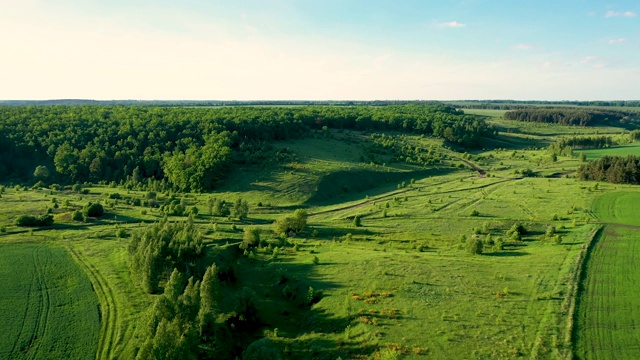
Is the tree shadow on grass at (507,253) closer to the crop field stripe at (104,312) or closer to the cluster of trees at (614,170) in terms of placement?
the crop field stripe at (104,312)

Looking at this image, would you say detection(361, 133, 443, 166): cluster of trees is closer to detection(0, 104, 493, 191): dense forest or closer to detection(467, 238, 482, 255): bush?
detection(0, 104, 493, 191): dense forest

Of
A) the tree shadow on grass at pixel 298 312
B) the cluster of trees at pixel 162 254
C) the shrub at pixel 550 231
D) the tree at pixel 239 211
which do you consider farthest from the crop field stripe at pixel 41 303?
the shrub at pixel 550 231

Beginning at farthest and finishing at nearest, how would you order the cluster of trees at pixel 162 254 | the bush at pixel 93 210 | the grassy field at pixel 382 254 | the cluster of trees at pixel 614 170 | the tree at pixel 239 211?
the cluster of trees at pixel 614 170 → the tree at pixel 239 211 → the bush at pixel 93 210 → the cluster of trees at pixel 162 254 → the grassy field at pixel 382 254

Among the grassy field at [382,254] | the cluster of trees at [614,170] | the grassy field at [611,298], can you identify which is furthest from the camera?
the cluster of trees at [614,170]

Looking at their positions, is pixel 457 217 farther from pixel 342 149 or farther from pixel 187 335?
pixel 342 149

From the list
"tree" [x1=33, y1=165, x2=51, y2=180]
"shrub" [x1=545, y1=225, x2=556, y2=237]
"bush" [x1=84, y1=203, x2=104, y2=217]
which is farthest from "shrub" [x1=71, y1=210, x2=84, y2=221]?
"shrub" [x1=545, y1=225, x2=556, y2=237]

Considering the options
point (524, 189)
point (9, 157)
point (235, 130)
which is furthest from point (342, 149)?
point (9, 157)

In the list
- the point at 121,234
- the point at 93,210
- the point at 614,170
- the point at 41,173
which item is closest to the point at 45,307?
the point at 121,234
